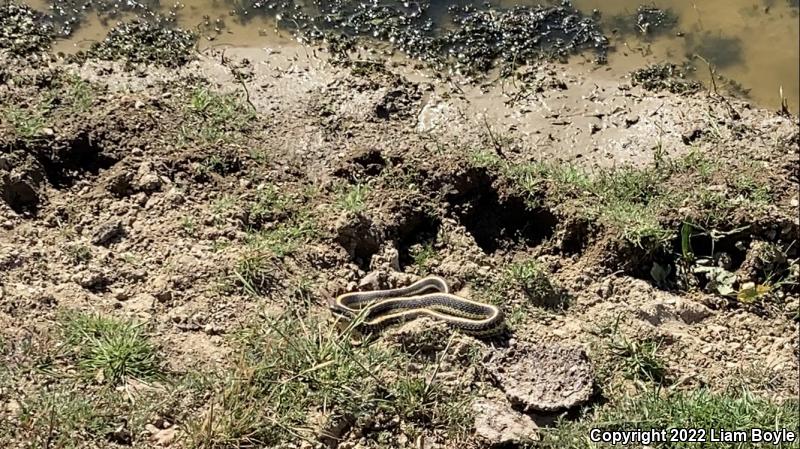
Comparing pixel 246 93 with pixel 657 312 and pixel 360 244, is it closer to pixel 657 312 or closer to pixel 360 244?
pixel 360 244

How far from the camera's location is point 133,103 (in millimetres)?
6395

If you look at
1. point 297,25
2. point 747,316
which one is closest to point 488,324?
point 747,316

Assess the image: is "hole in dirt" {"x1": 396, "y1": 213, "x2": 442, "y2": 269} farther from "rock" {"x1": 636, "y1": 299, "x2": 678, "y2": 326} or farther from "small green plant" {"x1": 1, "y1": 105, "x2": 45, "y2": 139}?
"small green plant" {"x1": 1, "y1": 105, "x2": 45, "y2": 139}

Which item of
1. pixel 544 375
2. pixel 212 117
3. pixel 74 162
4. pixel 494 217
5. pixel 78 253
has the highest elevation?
pixel 212 117

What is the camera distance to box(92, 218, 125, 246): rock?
552cm

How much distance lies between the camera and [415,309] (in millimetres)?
5488

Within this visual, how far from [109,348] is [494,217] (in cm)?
280

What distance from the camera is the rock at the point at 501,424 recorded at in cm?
489

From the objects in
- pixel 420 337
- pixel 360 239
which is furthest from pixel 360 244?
pixel 420 337

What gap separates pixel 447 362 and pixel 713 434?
1.52 m

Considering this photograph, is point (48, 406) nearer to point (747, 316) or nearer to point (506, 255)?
point (506, 255)

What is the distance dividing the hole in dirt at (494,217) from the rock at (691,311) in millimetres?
982

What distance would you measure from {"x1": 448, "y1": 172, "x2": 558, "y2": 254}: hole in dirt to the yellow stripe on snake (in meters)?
0.79

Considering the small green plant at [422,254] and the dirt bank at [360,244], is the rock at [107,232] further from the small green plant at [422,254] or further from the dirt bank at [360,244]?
the small green plant at [422,254]
